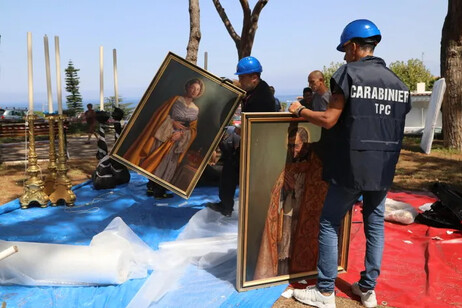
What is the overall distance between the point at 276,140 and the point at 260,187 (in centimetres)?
34

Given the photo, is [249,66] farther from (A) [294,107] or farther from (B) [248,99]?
(A) [294,107]

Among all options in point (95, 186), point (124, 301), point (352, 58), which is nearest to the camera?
point (352, 58)

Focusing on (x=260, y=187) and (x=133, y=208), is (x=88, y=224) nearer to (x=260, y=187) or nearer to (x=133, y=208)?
(x=133, y=208)

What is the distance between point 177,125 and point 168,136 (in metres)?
0.14

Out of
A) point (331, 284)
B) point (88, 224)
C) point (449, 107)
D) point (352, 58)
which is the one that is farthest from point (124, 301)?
point (449, 107)

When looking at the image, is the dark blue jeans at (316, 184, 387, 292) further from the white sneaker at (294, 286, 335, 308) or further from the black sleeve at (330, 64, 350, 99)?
the black sleeve at (330, 64, 350, 99)

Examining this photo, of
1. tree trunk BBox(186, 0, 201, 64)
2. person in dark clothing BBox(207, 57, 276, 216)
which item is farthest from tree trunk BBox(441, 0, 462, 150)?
person in dark clothing BBox(207, 57, 276, 216)

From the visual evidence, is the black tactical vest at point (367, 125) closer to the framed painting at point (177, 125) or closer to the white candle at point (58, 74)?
the framed painting at point (177, 125)

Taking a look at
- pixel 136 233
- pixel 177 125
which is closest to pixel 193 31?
pixel 177 125

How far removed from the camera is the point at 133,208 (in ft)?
16.3

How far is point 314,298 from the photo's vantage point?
281cm

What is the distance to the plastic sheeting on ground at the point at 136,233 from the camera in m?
2.84

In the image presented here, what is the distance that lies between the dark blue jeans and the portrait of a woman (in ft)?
6.05

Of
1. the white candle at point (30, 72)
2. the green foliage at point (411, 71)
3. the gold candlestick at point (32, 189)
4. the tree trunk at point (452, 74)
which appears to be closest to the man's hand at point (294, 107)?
the white candle at point (30, 72)
